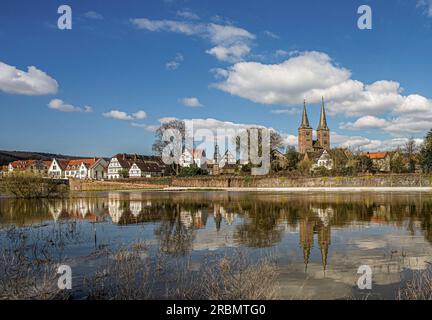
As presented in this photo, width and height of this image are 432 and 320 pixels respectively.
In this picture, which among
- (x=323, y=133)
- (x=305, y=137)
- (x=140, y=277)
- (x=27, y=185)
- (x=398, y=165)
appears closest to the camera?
(x=140, y=277)

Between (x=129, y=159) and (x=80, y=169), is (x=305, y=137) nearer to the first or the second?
(x=129, y=159)

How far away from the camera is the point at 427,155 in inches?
3191

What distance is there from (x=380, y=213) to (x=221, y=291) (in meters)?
22.6

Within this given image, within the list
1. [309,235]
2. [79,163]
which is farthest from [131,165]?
[309,235]

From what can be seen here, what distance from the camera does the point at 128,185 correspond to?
92.8m

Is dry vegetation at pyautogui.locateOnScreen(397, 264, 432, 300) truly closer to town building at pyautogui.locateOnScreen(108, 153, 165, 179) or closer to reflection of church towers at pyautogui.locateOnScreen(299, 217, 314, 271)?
reflection of church towers at pyautogui.locateOnScreen(299, 217, 314, 271)

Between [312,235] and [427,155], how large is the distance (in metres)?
74.0

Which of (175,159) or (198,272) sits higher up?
(175,159)

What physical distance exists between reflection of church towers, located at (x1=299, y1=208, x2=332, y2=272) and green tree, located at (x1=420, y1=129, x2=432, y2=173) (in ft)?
214

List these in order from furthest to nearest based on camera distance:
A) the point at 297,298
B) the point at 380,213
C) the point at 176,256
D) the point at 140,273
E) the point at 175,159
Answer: the point at 175,159 → the point at 380,213 → the point at 176,256 → the point at 140,273 → the point at 297,298

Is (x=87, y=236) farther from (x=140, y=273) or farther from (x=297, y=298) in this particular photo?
(x=297, y=298)

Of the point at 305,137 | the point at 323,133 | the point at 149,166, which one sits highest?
the point at 323,133

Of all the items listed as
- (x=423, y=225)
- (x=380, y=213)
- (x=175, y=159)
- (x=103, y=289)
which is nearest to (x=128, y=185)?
(x=175, y=159)

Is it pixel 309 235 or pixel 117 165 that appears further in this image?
pixel 117 165
